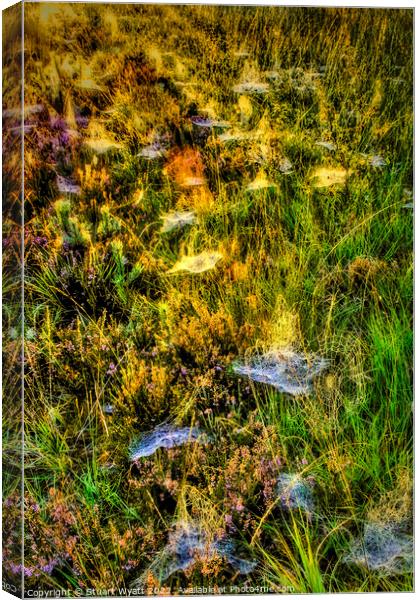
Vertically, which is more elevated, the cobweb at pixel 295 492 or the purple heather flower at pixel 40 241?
the purple heather flower at pixel 40 241

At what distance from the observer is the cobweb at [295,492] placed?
559cm

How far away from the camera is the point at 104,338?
553 cm

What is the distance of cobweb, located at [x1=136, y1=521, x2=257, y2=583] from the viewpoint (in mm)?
5527

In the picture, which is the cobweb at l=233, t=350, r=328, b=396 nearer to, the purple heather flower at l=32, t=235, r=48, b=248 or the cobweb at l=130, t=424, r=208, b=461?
the cobweb at l=130, t=424, r=208, b=461

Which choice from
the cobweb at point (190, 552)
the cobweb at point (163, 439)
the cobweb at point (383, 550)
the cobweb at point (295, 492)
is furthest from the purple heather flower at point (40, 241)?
the cobweb at point (383, 550)

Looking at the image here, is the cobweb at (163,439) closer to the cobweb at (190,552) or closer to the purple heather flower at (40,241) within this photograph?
the cobweb at (190,552)

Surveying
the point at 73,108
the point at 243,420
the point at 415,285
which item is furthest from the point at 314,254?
the point at 73,108

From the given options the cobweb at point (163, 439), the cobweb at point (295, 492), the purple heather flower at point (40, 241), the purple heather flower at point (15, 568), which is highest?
the purple heather flower at point (40, 241)

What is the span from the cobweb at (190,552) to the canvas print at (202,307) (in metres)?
0.01

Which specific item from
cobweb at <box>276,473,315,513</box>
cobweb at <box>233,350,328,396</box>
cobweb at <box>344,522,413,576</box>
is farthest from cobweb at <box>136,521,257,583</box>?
cobweb at <box>233,350,328,396</box>

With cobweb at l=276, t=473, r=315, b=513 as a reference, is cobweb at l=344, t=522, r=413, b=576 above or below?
below

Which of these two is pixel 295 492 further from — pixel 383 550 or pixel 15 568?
pixel 15 568

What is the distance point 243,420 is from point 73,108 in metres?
1.75

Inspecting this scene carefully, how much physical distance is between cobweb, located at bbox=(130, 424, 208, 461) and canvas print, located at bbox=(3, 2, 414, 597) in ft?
0.04
